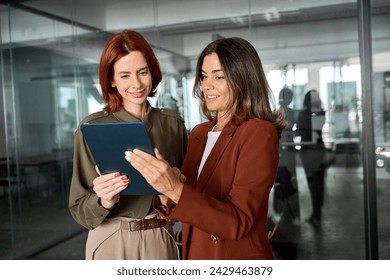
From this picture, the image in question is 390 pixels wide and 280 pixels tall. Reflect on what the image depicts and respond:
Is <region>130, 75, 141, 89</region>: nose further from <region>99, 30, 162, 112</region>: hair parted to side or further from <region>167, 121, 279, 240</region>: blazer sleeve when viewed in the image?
<region>167, 121, 279, 240</region>: blazer sleeve

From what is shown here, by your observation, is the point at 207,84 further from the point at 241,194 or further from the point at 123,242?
the point at 123,242

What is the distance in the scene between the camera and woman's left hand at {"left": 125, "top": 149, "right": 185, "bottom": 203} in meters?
0.91

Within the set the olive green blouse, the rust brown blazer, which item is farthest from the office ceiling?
the rust brown blazer

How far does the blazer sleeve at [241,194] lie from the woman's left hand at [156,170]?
1.3 inches

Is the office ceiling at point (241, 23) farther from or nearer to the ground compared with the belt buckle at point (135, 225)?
farther from the ground

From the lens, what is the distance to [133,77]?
47.0 inches

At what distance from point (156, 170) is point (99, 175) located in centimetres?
33

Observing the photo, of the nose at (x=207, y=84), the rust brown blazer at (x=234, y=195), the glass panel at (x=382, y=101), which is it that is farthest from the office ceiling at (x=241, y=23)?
the rust brown blazer at (x=234, y=195)

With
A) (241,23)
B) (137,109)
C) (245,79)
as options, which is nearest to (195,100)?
(241,23)

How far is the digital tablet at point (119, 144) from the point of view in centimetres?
93

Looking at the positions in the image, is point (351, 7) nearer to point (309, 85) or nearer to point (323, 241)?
point (309, 85)

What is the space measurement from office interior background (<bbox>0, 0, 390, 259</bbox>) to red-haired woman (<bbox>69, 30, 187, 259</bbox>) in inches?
58.2

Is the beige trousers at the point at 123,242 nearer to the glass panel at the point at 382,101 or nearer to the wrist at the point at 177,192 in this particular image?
the wrist at the point at 177,192

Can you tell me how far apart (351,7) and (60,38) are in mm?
1948
